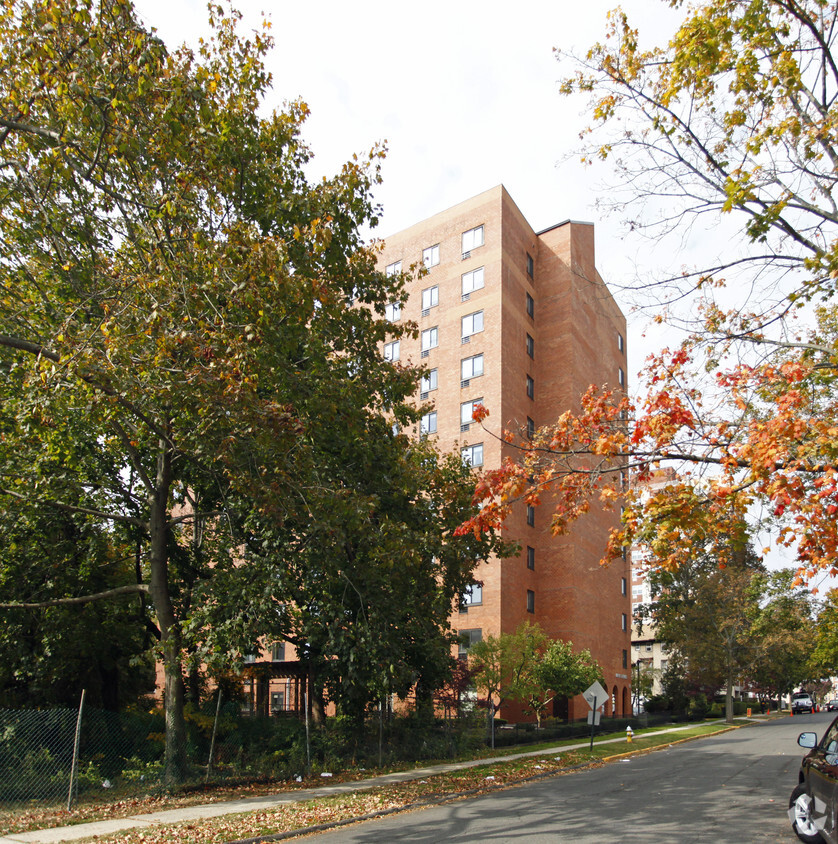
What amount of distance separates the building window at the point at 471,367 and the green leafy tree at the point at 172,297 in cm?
2271

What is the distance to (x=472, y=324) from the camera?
1647 inches

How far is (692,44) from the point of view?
8.94 meters

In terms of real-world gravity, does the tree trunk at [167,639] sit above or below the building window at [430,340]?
below

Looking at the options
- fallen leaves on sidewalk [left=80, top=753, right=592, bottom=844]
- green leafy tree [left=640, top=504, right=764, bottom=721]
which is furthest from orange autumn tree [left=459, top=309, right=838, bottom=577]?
green leafy tree [left=640, top=504, right=764, bottom=721]

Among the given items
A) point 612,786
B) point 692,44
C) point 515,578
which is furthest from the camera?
point 515,578

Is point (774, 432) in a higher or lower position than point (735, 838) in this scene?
higher

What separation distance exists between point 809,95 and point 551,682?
27602mm

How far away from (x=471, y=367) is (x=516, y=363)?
2744mm

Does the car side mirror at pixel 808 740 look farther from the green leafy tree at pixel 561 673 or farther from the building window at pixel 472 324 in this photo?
the building window at pixel 472 324

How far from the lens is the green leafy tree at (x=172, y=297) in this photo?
10.4 m

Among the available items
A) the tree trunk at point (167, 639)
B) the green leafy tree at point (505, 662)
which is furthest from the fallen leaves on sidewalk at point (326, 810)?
the green leafy tree at point (505, 662)

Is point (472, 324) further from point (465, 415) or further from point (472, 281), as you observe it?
point (465, 415)

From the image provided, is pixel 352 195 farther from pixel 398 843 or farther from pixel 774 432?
pixel 398 843

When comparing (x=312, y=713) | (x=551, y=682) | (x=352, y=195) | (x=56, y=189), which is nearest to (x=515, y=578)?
(x=551, y=682)
